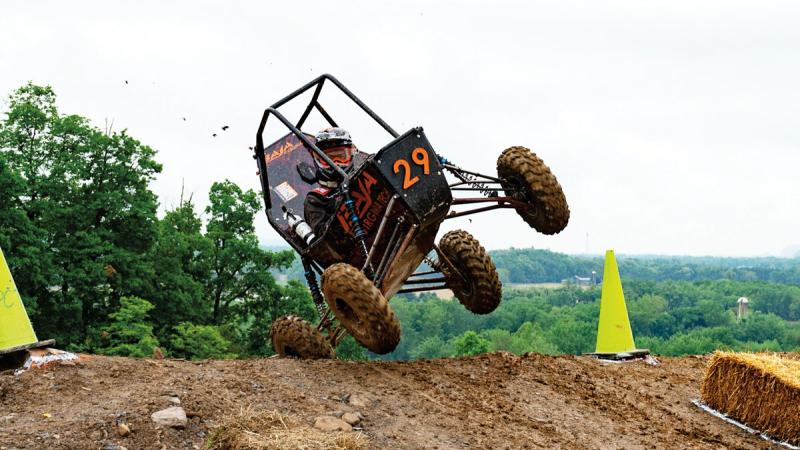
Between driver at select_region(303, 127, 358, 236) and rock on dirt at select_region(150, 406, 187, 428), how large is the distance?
139 inches

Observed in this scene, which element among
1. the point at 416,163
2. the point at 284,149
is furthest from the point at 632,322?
the point at 416,163

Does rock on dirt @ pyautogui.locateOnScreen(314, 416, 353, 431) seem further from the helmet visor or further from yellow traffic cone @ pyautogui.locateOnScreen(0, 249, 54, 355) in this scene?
the helmet visor

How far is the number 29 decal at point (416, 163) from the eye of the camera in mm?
9914

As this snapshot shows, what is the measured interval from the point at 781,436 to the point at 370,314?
16.7ft

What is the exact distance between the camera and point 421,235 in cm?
1082

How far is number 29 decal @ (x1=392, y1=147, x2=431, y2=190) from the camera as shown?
991cm

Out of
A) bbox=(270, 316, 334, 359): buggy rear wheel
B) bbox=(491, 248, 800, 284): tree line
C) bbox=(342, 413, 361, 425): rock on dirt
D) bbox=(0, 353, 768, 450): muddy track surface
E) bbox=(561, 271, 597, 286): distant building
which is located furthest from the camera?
bbox=(491, 248, 800, 284): tree line

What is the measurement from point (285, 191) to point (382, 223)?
8.77 ft

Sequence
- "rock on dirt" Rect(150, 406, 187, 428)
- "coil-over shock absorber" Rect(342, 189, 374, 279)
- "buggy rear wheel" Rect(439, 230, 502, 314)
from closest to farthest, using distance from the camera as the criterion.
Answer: "rock on dirt" Rect(150, 406, 187, 428), "coil-over shock absorber" Rect(342, 189, 374, 279), "buggy rear wheel" Rect(439, 230, 502, 314)

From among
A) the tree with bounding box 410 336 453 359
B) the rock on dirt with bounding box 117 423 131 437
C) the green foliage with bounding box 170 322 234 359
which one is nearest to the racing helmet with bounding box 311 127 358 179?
the rock on dirt with bounding box 117 423 131 437

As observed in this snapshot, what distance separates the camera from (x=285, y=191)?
40.1ft

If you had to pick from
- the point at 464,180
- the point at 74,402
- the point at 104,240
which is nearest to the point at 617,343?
the point at 464,180

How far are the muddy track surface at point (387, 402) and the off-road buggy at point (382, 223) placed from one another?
2.70ft

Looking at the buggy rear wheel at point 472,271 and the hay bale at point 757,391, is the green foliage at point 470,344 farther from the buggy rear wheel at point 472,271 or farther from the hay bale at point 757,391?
the hay bale at point 757,391
